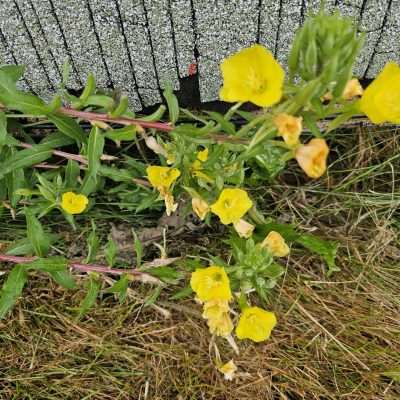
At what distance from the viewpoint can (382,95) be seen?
1.04 metres

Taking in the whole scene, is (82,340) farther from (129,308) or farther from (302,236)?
(302,236)

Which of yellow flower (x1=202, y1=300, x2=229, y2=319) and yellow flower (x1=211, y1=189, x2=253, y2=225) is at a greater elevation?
yellow flower (x1=211, y1=189, x2=253, y2=225)

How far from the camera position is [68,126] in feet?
4.85

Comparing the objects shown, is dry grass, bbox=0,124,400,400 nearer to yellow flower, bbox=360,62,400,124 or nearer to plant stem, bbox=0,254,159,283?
plant stem, bbox=0,254,159,283

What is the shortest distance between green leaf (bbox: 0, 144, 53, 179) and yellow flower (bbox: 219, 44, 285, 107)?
2.00 ft

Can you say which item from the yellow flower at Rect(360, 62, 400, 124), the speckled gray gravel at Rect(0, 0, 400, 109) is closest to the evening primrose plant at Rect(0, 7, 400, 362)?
the yellow flower at Rect(360, 62, 400, 124)

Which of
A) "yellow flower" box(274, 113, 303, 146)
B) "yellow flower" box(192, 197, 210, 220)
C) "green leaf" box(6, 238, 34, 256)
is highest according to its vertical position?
"yellow flower" box(274, 113, 303, 146)

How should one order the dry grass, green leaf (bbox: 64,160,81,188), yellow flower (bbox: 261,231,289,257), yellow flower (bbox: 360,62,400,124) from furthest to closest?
the dry grass, green leaf (bbox: 64,160,81,188), yellow flower (bbox: 261,231,289,257), yellow flower (bbox: 360,62,400,124)

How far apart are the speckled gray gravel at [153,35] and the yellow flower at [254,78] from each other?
435 mm

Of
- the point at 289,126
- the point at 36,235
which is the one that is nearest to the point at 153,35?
the point at 36,235

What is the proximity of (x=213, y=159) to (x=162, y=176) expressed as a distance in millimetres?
154

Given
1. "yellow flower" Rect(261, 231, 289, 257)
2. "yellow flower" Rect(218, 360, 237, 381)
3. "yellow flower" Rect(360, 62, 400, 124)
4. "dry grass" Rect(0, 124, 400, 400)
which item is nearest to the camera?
"yellow flower" Rect(360, 62, 400, 124)

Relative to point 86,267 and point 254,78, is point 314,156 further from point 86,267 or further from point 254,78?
point 86,267

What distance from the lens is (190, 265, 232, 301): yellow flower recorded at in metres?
1.39
